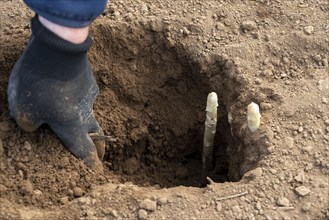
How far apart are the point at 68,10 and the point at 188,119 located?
1.04 metres

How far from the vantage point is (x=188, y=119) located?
2480 millimetres

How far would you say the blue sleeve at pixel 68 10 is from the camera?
63.4 inches

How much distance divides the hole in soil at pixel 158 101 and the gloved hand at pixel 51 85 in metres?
0.42

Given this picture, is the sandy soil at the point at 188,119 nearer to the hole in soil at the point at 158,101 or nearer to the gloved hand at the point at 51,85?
the hole in soil at the point at 158,101

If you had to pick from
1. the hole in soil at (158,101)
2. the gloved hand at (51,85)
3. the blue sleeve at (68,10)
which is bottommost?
the hole in soil at (158,101)

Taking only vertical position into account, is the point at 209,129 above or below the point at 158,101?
above

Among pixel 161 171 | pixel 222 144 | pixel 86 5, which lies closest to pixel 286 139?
pixel 222 144

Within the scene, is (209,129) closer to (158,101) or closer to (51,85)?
(158,101)

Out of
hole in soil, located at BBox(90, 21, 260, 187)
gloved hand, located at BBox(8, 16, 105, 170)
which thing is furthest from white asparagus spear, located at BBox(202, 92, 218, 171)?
gloved hand, located at BBox(8, 16, 105, 170)

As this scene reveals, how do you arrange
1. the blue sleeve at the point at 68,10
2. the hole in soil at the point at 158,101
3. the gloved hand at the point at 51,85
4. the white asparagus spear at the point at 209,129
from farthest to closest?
the hole in soil at the point at 158,101
the white asparagus spear at the point at 209,129
the gloved hand at the point at 51,85
the blue sleeve at the point at 68,10

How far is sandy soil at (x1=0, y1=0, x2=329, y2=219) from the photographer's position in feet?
6.06

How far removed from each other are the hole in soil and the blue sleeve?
0.67 meters

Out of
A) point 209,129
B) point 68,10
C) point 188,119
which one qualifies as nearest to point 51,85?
point 68,10

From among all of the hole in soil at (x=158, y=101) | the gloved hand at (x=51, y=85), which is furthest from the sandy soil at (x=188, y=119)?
the gloved hand at (x=51, y=85)
